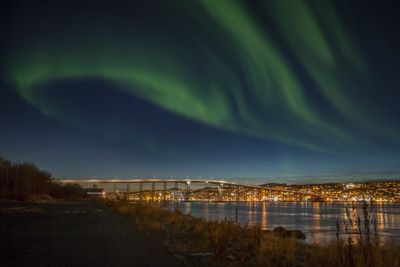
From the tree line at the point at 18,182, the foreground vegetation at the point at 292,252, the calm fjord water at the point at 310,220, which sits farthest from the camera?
the tree line at the point at 18,182

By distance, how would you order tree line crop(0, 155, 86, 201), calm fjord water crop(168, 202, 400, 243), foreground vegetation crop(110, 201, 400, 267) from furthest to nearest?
tree line crop(0, 155, 86, 201) < calm fjord water crop(168, 202, 400, 243) < foreground vegetation crop(110, 201, 400, 267)

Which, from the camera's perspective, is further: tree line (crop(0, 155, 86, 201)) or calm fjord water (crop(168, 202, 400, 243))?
tree line (crop(0, 155, 86, 201))

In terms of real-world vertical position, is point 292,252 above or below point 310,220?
above

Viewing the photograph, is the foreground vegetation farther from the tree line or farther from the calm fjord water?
the tree line

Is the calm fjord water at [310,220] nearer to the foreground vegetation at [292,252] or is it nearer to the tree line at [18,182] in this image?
the foreground vegetation at [292,252]

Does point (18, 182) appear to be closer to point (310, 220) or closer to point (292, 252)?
point (310, 220)

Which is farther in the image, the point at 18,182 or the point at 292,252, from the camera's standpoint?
the point at 18,182

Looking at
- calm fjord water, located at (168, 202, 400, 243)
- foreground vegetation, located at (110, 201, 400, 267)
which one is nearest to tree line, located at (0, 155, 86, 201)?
calm fjord water, located at (168, 202, 400, 243)

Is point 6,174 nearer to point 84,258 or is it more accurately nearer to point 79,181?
point 84,258

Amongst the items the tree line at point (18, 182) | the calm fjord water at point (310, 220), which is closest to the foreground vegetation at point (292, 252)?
the calm fjord water at point (310, 220)

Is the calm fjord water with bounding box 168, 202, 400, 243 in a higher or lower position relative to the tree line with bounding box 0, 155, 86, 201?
lower

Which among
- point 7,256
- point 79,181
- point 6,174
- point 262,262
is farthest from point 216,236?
point 79,181

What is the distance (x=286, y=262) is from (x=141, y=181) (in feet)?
533

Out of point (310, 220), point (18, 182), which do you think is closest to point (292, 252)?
point (310, 220)
